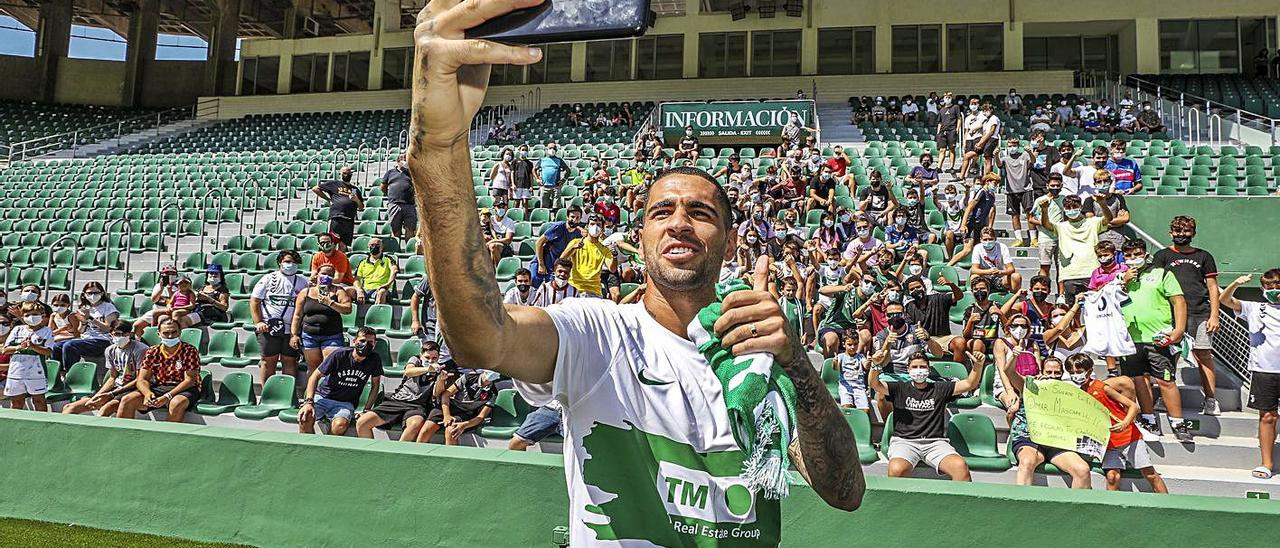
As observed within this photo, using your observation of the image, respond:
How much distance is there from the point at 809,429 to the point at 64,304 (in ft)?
33.9

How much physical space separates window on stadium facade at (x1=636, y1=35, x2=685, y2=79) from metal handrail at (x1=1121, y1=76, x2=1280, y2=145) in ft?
46.8

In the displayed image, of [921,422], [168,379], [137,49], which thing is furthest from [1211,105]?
[137,49]

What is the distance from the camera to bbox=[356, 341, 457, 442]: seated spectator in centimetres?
707

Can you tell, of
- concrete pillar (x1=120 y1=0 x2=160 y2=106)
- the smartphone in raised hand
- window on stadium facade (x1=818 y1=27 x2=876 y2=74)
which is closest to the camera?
the smartphone in raised hand

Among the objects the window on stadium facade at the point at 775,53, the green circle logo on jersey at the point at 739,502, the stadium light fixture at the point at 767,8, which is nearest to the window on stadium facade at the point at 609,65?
the window on stadium facade at the point at 775,53

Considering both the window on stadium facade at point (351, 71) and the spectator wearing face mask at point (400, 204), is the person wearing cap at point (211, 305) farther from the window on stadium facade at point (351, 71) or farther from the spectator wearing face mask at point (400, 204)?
the window on stadium facade at point (351, 71)

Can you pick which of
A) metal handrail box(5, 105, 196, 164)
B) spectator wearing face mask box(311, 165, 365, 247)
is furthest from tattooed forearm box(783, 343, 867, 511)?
metal handrail box(5, 105, 196, 164)

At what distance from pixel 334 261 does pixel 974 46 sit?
81.1 feet

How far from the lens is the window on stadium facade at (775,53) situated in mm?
29344

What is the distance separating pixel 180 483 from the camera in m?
5.07

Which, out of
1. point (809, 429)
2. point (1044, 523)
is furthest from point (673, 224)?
point (1044, 523)

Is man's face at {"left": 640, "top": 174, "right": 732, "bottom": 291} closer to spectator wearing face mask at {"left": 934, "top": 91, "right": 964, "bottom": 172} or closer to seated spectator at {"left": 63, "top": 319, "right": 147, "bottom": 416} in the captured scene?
seated spectator at {"left": 63, "top": 319, "right": 147, "bottom": 416}

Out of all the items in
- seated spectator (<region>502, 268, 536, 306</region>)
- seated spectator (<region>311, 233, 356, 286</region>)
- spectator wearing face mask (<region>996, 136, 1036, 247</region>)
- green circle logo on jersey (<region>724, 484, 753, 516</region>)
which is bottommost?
green circle logo on jersey (<region>724, 484, 753, 516</region>)

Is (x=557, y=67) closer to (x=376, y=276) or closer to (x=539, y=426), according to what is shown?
(x=376, y=276)
